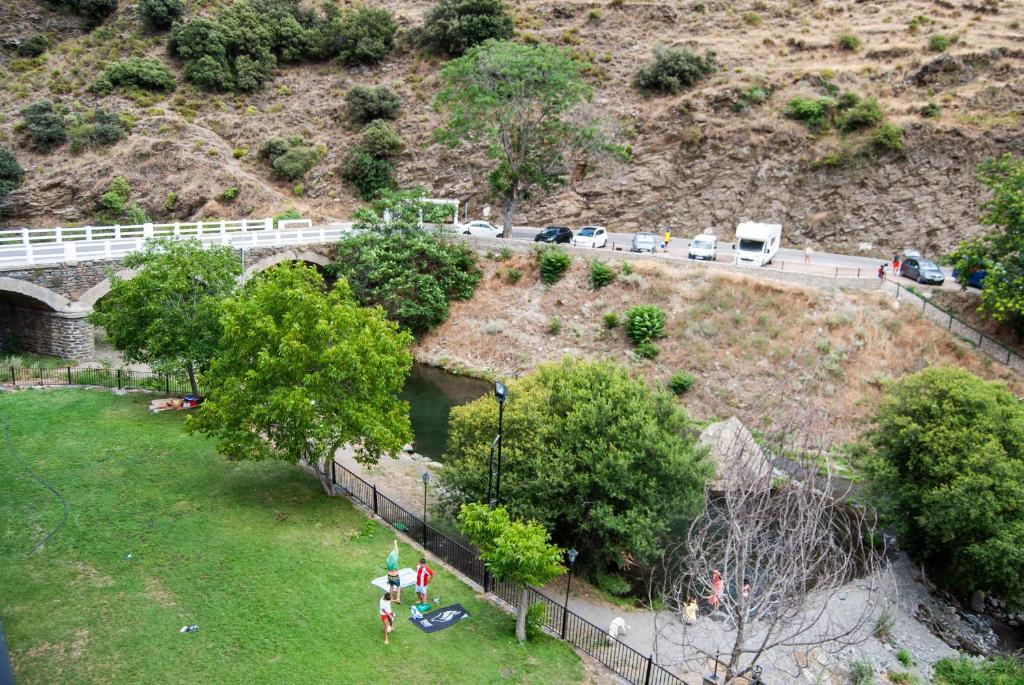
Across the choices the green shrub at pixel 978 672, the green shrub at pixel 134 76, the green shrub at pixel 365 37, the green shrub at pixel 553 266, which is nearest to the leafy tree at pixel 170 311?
the green shrub at pixel 553 266

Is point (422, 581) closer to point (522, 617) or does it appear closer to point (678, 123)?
point (522, 617)

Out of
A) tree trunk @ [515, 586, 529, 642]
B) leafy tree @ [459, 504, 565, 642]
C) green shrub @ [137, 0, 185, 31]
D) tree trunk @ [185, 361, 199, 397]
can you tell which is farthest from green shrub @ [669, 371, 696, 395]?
green shrub @ [137, 0, 185, 31]

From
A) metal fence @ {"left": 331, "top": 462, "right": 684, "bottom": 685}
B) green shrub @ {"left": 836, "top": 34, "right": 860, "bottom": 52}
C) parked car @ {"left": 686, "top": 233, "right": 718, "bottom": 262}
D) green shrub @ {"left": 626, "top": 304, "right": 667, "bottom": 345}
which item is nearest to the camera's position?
metal fence @ {"left": 331, "top": 462, "right": 684, "bottom": 685}

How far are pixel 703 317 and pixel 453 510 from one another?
19.5 m

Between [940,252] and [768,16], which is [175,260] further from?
[768,16]

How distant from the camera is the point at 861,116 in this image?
1791 inches

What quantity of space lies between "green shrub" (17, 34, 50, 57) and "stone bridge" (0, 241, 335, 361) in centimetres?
3971

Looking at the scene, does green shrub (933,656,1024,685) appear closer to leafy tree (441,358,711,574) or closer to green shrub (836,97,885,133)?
leafy tree (441,358,711,574)

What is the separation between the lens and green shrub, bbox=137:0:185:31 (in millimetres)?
63938

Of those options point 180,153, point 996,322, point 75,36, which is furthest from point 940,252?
point 75,36

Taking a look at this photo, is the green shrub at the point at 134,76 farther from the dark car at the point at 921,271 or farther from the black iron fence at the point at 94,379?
the dark car at the point at 921,271

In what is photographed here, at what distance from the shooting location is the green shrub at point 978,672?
1630 cm

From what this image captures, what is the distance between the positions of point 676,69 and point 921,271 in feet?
86.0

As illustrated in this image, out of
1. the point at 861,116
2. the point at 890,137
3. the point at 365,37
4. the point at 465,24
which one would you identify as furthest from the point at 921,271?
the point at 365,37
